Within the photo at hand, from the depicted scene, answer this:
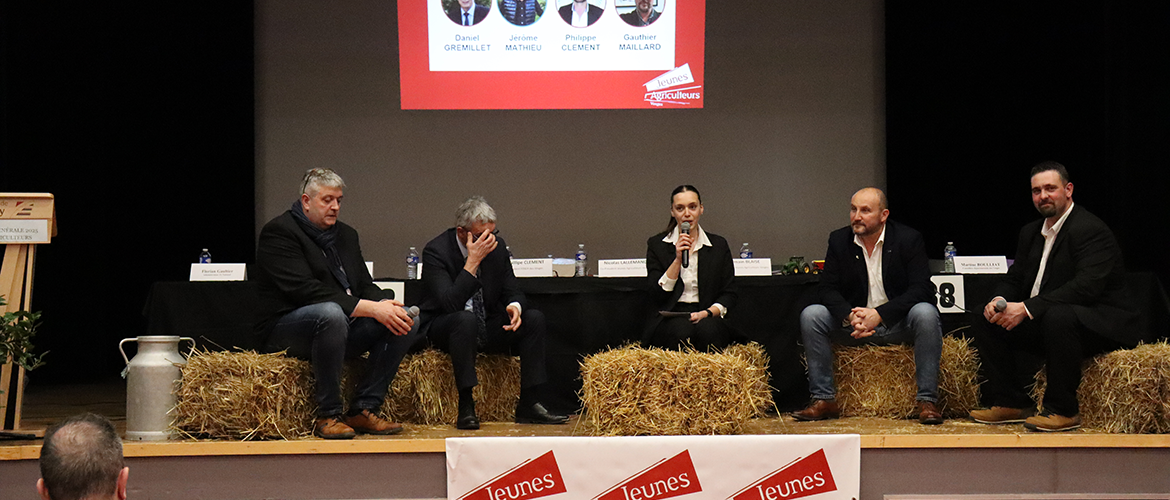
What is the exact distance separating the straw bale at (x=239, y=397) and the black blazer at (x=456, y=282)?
610mm

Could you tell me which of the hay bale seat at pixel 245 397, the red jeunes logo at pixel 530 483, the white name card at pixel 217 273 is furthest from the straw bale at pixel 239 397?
the white name card at pixel 217 273

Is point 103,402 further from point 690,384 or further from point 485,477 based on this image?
point 690,384

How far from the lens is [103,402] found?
5035 mm

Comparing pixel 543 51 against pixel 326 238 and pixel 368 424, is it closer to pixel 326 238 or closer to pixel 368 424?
pixel 326 238

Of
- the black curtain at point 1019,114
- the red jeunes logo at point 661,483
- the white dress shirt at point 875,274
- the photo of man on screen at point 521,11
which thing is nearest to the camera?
the red jeunes logo at point 661,483

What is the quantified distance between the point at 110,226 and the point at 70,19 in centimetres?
132

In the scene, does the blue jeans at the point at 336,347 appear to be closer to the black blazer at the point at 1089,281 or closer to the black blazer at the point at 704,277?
the black blazer at the point at 704,277

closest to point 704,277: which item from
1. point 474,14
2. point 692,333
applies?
point 692,333

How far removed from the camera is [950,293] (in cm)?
425

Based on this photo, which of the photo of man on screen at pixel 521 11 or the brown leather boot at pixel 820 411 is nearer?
the brown leather boot at pixel 820 411

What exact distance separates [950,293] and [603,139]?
2.61 metres

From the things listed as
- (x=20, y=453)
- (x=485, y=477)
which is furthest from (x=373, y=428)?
(x=20, y=453)

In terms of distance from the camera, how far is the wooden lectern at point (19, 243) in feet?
11.9

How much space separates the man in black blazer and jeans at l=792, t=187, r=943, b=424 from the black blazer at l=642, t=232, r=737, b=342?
341 millimetres
